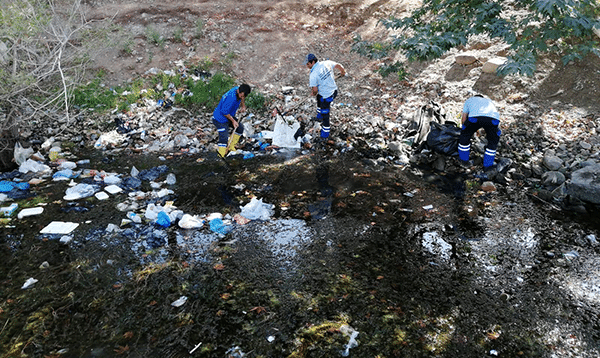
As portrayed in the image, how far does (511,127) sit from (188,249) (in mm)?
5229

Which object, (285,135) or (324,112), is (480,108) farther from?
(285,135)

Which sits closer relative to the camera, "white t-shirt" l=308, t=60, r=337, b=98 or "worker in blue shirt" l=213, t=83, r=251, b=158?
"worker in blue shirt" l=213, t=83, r=251, b=158

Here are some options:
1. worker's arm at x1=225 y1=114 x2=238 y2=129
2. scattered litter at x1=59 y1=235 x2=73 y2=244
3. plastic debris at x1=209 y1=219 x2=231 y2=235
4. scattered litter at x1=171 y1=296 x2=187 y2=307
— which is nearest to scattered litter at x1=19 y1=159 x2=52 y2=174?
scattered litter at x1=59 y1=235 x2=73 y2=244

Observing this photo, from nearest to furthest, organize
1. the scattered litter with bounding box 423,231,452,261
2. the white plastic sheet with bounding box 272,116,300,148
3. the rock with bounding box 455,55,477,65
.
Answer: the scattered litter with bounding box 423,231,452,261
the white plastic sheet with bounding box 272,116,300,148
the rock with bounding box 455,55,477,65

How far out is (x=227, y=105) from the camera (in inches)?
236

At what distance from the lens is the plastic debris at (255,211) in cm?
452

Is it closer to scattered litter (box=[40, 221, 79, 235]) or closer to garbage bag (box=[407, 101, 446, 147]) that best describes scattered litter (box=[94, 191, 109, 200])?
scattered litter (box=[40, 221, 79, 235])

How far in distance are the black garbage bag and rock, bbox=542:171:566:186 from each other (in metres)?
1.18

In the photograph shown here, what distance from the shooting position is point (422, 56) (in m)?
5.12

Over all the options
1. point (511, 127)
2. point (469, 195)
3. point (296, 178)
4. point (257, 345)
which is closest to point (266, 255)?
point (257, 345)

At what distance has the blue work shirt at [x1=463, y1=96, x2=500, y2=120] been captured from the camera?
5.00 m

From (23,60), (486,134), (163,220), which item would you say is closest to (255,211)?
(163,220)

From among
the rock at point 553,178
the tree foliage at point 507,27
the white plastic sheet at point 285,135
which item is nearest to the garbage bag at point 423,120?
the tree foliage at point 507,27

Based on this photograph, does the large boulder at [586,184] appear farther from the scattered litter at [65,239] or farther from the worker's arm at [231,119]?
the scattered litter at [65,239]
